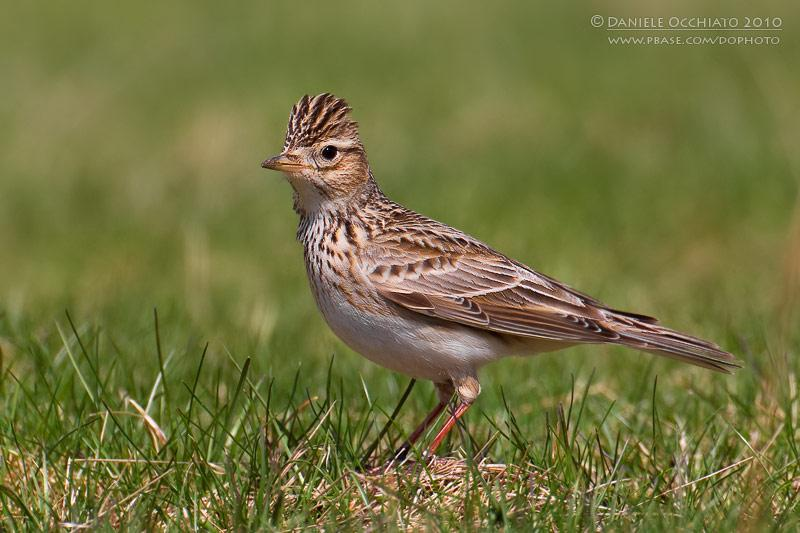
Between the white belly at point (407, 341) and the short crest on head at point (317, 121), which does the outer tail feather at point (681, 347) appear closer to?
the white belly at point (407, 341)

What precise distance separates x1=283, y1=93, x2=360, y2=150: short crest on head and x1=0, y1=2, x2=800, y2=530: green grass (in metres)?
1.19

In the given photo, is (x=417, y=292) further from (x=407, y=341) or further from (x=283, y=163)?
(x=283, y=163)

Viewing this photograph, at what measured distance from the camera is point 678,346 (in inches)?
232

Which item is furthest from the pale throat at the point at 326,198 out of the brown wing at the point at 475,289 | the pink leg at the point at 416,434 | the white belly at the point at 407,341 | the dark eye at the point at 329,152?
the pink leg at the point at 416,434

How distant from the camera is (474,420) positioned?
6.93 m

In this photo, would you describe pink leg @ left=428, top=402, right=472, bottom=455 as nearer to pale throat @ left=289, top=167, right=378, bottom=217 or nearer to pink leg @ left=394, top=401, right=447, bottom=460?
pink leg @ left=394, top=401, right=447, bottom=460

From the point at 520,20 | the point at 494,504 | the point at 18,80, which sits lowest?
the point at 494,504

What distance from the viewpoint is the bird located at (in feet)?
19.1

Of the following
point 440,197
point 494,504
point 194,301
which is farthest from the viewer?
point 440,197

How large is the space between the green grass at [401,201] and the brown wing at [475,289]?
0.41m

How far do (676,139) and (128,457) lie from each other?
10.1 metres

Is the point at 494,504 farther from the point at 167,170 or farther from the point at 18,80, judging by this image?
the point at 18,80

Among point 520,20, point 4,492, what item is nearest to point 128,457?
point 4,492

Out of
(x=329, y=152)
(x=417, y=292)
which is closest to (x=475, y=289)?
(x=417, y=292)
